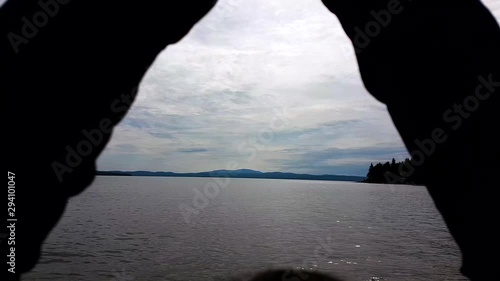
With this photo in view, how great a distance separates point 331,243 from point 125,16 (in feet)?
85.4

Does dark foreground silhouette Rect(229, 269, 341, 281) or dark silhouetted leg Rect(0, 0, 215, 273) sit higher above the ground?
dark silhouetted leg Rect(0, 0, 215, 273)

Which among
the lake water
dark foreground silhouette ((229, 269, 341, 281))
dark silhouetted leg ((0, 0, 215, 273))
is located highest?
dark silhouetted leg ((0, 0, 215, 273))

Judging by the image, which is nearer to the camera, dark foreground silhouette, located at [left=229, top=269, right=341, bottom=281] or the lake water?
dark foreground silhouette, located at [left=229, top=269, right=341, bottom=281]

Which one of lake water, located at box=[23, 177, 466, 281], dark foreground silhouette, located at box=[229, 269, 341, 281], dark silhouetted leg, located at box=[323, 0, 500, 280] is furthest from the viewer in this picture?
lake water, located at box=[23, 177, 466, 281]

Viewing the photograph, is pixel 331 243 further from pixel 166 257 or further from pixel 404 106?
pixel 404 106

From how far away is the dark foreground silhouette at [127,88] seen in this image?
670 centimetres

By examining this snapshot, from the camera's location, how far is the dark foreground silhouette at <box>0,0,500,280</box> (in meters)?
6.70

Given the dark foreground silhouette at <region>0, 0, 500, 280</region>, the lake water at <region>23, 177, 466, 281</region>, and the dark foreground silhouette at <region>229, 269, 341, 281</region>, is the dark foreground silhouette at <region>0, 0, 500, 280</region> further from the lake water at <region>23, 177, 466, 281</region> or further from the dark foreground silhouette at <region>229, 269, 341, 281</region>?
the lake water at <region>23, 177, 466, 281</region>

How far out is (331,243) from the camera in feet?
93.1

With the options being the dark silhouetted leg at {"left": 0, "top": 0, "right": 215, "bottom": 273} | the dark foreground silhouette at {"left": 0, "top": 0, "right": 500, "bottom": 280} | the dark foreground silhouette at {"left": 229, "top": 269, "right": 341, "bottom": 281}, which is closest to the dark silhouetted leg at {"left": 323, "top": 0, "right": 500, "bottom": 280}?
the dark foreground silhouette at {"left": 0, "top": 0, "right": 500, "bottom": 280}

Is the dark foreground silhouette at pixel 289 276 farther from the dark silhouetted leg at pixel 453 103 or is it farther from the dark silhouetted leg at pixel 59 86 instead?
the dark silhouetted leg at pixel 59 86

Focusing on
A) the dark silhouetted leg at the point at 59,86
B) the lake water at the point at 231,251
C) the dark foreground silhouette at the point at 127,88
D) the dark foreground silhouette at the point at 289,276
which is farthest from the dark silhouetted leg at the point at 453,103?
the lake water at the point at 231,251

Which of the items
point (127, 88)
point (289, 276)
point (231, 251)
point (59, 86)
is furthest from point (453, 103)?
point (231, 251)

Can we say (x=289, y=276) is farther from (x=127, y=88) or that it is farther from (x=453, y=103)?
(x=127, y=88)
